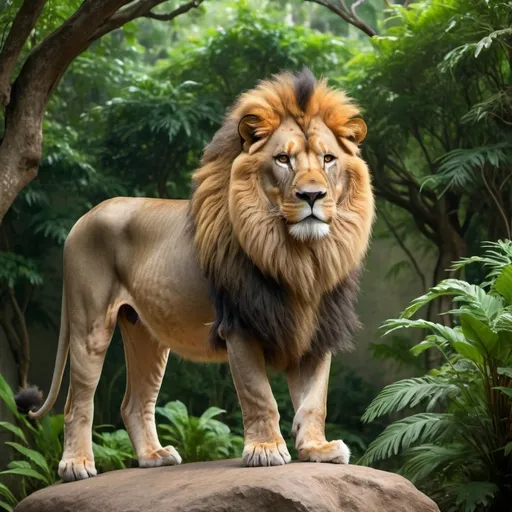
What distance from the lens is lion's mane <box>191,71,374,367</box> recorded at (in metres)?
3.61

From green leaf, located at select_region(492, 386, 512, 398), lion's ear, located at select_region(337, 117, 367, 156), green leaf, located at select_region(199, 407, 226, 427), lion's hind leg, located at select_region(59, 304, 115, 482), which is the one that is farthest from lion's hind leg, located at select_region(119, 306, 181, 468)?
green leaf, located at select_region(199, 407, 226, 427)

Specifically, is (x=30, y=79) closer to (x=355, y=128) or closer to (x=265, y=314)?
(x=355, y=128)

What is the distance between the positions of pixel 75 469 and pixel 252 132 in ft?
5.80

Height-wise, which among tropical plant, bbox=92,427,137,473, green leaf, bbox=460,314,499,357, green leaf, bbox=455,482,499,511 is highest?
green leaf, bbox=460,314,499,357

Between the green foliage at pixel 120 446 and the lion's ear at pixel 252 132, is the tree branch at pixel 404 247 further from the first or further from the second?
the lion's ear at pixel 252 132

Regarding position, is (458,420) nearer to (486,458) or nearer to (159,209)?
(486,458)

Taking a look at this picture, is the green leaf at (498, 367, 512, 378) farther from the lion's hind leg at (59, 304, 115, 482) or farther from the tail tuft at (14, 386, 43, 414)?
the tail tuft at (14, 386, 43, 414)

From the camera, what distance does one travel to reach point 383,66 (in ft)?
25.1

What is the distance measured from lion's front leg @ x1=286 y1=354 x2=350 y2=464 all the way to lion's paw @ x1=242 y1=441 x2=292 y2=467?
123 millimetres

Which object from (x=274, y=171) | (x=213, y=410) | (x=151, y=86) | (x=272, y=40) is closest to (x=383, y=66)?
(x=272, y=40)

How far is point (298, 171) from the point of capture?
11.7 ft

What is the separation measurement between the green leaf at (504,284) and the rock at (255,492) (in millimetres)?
1522

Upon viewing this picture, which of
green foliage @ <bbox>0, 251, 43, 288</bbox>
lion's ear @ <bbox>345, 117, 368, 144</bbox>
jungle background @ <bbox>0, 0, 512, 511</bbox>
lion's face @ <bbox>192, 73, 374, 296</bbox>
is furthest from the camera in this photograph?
green foliage @ <bbox>0, 251, 43, 288</bbox>

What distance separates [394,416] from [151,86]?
4.06 metres
